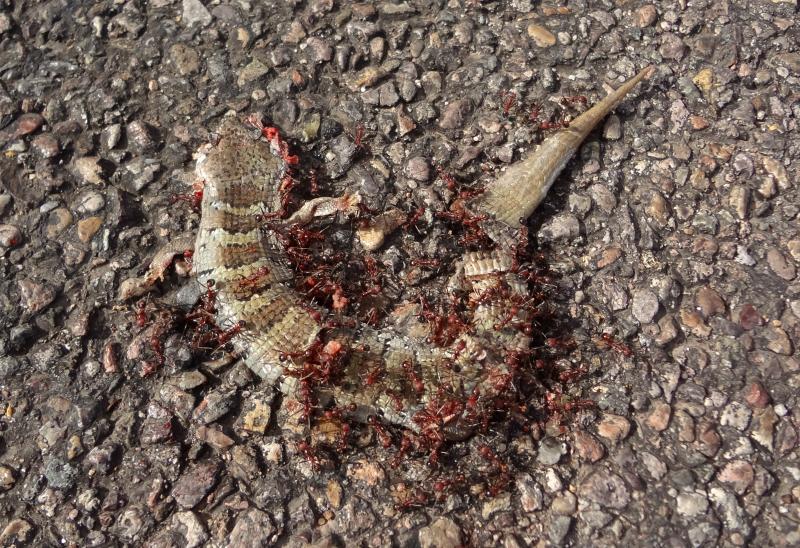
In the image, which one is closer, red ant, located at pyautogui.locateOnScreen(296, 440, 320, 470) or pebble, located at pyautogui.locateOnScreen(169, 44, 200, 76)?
red ant, located at pyautogui.locateOnScreen(296, 440, 320, 470)

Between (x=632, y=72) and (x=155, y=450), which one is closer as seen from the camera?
(x=155, y=450)

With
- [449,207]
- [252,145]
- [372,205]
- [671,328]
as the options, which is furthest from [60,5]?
[671,328]

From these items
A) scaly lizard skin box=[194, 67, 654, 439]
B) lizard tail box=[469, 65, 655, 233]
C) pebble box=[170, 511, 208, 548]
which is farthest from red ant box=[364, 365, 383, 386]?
lizard tail box=[469, 65, 655, 233]

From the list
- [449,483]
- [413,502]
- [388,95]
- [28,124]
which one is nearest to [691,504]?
[449,483]

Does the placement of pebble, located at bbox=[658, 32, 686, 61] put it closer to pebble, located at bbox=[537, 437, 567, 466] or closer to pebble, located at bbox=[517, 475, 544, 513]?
pebble, located at bbox=[537, 437, 567, 466]

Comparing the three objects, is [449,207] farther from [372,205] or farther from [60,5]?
[60,5]

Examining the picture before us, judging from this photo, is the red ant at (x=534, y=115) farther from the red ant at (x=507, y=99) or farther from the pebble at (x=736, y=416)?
the pebble at (x=736, y=416)
